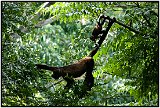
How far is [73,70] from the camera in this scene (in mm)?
3027

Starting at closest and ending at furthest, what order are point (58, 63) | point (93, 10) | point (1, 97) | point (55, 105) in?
1. point (1, 97)
2. point (55, 105)
3. point (93, 10)
4. point (58, 63)

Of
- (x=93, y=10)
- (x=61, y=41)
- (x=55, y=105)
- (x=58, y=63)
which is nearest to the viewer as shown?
(x=55, y=105)

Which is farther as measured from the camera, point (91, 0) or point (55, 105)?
point (91, 0)

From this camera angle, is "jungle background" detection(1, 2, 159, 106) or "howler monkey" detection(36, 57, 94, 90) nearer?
"jungle background" detection(1, 2, 159, 106)


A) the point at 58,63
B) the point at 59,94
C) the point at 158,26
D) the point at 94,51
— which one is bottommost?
the point at 58,63

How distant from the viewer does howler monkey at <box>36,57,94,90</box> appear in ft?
9.74

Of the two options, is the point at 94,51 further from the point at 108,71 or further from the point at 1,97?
the point at 1,97

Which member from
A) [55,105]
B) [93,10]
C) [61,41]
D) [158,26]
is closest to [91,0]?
[93,10]

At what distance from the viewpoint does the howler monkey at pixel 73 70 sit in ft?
9.74

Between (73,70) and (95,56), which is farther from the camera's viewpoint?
(95,56)

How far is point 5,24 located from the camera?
2963 mm

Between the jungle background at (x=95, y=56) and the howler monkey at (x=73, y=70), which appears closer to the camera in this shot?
the jungle background at (x=95, y=56)

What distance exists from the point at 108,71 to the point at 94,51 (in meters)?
0.22

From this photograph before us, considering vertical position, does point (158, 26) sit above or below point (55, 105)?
above
